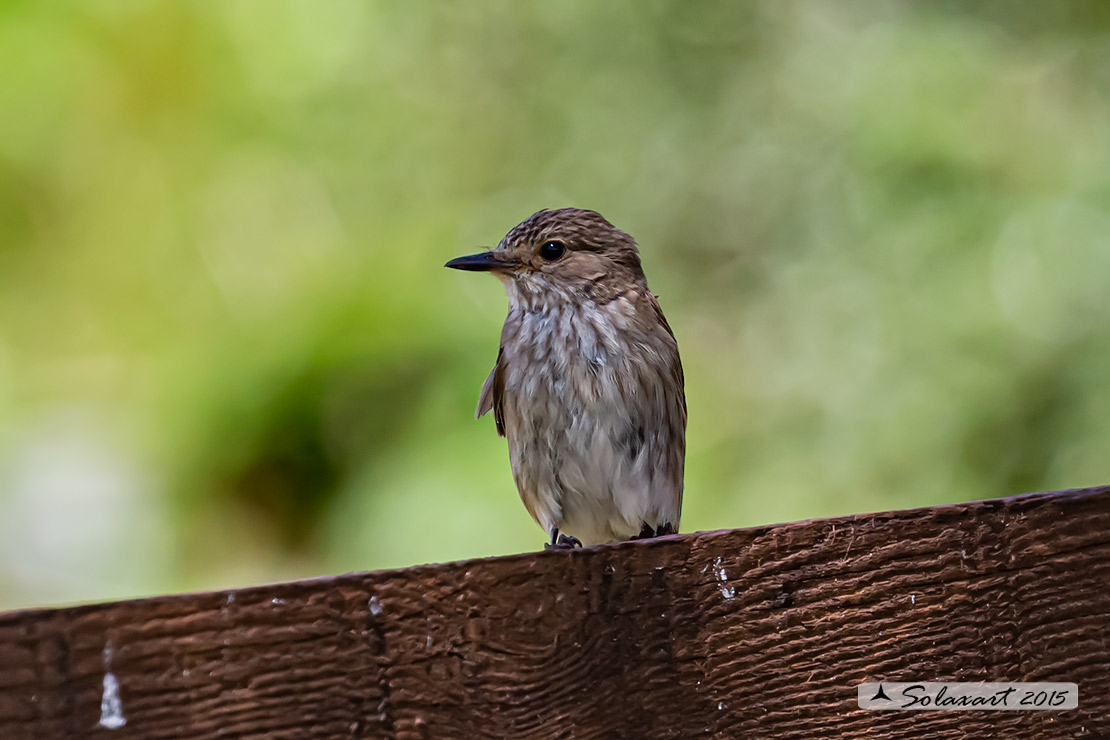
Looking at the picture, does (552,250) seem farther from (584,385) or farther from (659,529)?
(659,529)

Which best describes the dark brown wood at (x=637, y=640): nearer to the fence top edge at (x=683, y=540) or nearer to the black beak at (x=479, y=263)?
the fence top edge at (x=683, y=540)

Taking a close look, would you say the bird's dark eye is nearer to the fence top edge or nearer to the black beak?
the black beak

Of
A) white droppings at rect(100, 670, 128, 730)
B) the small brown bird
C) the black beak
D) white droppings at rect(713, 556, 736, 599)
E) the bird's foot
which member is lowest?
white droppings at rect(100, 670, 128, 730)

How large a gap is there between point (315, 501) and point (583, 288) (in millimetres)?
1369

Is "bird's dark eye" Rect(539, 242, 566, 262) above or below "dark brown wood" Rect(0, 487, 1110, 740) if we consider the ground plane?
above

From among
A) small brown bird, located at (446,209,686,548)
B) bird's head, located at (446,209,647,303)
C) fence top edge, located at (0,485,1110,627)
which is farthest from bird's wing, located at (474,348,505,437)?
fence top edge, located at (0,485,1110,627)

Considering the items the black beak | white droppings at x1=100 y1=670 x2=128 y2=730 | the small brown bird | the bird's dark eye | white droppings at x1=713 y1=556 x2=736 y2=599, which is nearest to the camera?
white droppings at x1=100 y1=670 x2=128 y2=730

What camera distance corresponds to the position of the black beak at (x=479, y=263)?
404cm

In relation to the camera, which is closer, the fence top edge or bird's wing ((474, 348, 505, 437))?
the fence top edge

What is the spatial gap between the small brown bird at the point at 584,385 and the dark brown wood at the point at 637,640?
1999mm

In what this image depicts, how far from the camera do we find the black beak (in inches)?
159

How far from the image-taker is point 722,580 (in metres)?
1.79

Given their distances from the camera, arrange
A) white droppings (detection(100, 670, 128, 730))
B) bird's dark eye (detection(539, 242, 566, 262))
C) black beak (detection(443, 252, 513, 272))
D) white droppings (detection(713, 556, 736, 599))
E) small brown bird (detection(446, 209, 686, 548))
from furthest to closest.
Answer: bird's dark eye (detection(539, 242, 566, 262)) < black beak (detection(443, 252, 513, 272)) < small brown bird (detection(446, 209, 686, 548)) < white droppings (detection(713, 556, 736, 599)) < white droppings (detection(100, 670, 128, 730))

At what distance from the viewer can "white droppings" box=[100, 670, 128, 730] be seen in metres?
1.58
